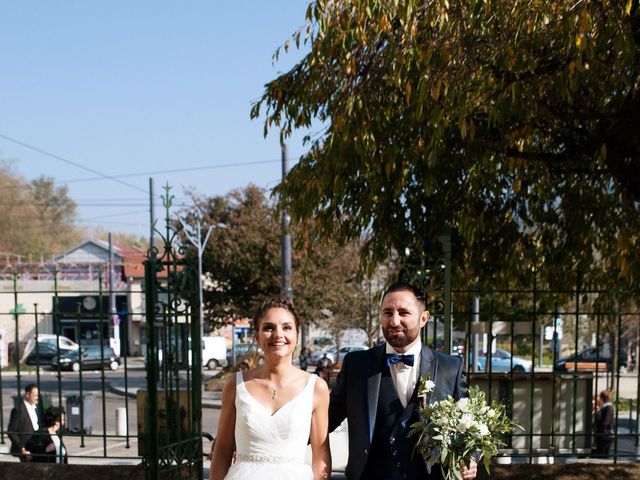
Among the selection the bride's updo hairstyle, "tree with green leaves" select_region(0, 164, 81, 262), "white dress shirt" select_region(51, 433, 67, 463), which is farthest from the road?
"tree with green leaves" select_region(0, 164, 81, 262)

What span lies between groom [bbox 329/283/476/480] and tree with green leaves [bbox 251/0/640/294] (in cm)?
266

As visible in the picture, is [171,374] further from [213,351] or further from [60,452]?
[213,351]

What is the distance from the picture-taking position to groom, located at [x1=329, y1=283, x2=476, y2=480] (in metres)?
4.33

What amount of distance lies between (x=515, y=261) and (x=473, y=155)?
1.45 metres

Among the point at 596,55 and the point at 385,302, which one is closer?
the point at 385,302

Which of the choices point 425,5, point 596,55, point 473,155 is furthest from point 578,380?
point 425,5

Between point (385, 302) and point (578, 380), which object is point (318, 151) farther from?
point (385, 302)

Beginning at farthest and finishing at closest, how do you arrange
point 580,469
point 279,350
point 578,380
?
point 578,380 < point 580,469 < point 279,350

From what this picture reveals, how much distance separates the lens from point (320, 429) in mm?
4445

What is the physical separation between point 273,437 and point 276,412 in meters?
0.12

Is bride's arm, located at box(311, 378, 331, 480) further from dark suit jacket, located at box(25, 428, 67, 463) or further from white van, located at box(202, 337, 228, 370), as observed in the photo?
white van, located at box(202, 337, 228, 370)

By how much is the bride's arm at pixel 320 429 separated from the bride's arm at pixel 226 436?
0.40 metres

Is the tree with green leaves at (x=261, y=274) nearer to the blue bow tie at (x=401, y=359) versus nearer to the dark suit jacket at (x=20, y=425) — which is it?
the dark suit jacket at (x=20, y=425)

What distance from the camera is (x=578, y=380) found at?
8688 millimetres
